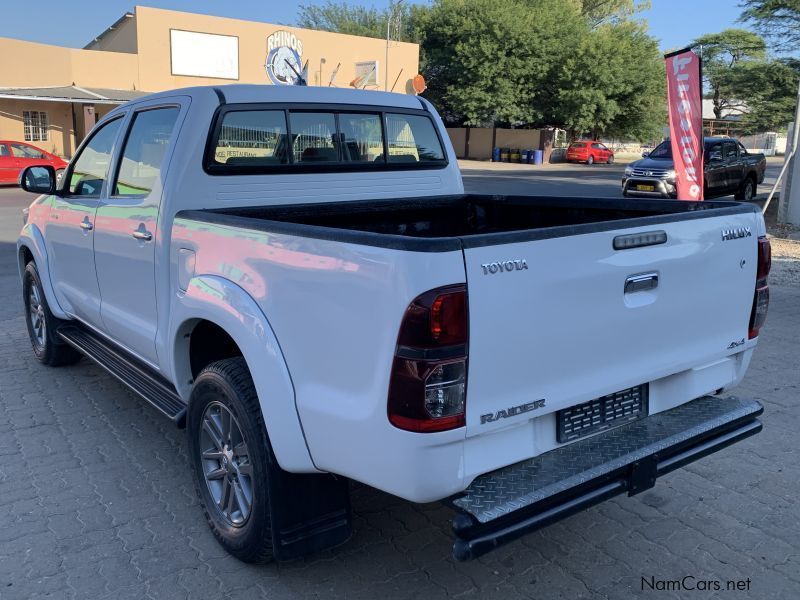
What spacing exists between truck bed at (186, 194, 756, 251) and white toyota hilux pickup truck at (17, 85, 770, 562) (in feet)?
0.06

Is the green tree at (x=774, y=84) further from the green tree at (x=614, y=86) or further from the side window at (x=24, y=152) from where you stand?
the green tree at (x=614, y=86)

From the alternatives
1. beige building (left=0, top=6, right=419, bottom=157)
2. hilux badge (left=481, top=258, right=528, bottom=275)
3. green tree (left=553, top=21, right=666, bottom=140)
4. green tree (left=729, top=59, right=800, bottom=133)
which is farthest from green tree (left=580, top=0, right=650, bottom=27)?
hilux badge (left=481, top=258, right=528, bottom=275)

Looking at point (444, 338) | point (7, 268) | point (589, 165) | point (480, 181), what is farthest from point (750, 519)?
point (589, 165)

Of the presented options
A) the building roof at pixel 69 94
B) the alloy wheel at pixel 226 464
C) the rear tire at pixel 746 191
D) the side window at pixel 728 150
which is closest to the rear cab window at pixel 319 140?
the alloy wheel at pixel 226 464

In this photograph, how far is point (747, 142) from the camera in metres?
78.1

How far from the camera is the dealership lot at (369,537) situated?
304 centimetres

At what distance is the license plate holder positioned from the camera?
8.90 feet

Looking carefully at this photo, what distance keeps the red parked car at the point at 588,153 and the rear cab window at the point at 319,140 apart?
142 feet

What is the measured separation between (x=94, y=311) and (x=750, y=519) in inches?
153

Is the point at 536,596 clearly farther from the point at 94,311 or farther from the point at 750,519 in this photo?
the point at 94,311

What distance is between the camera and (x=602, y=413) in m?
2.85

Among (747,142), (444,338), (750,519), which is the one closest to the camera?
(444,338)

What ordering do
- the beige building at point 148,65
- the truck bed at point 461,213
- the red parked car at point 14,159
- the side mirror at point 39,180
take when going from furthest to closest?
the beige building at point 148,65, the red parked car at point 14,159, the side mirror at point 39,180, the truck bed at point 461,213

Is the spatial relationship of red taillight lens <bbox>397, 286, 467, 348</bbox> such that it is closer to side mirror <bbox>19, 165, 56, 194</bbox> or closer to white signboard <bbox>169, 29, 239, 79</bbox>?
side mirror <bbox>19, 165, 56, 194</bbox>
